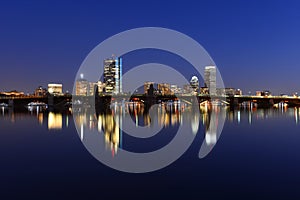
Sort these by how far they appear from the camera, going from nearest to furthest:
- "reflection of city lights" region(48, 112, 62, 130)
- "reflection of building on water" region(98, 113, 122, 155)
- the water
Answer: the water
"reflection of building on water" region(98, 113, 122, 155)
"reflection of city lights" region(48, 112, 62, 130)

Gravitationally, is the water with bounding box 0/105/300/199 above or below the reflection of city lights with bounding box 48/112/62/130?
below

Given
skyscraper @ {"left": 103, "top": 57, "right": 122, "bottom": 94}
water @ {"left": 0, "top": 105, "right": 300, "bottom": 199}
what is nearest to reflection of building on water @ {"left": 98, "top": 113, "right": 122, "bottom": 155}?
water @ {"left": 0, "top": 105, "right": 300, "bottom": 199}

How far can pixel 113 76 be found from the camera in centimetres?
16975

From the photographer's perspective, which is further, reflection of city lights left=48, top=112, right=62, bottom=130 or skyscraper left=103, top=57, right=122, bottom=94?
skyscraper left=103, top=57, right=122, bottom=94

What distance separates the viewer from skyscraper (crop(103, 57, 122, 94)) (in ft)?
538

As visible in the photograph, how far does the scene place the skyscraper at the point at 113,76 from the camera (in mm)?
163875

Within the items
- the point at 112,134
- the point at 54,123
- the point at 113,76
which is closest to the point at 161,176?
the point at 112,134

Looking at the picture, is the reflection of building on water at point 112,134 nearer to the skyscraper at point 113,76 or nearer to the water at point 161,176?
the water at point 161,176

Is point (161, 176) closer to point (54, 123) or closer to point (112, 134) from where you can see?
point (112, 134)

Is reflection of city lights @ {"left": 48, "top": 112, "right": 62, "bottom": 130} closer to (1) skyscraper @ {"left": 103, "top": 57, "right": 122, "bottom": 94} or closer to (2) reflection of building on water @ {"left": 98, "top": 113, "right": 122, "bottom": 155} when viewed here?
(2) reflection of building on water @ {"left": 98, "top": 113, "right": 122, "bottom": 155}

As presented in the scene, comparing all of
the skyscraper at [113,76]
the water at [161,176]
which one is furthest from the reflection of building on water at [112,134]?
the skyscraper at [113,76]

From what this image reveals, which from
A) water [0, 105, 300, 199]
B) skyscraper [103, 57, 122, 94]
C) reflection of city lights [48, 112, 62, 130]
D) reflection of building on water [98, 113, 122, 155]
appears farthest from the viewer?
skyscraper [103, 57, 122, 94]

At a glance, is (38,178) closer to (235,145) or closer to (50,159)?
(50,159)

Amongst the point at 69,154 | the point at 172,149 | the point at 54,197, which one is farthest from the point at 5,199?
the point at 172,149
